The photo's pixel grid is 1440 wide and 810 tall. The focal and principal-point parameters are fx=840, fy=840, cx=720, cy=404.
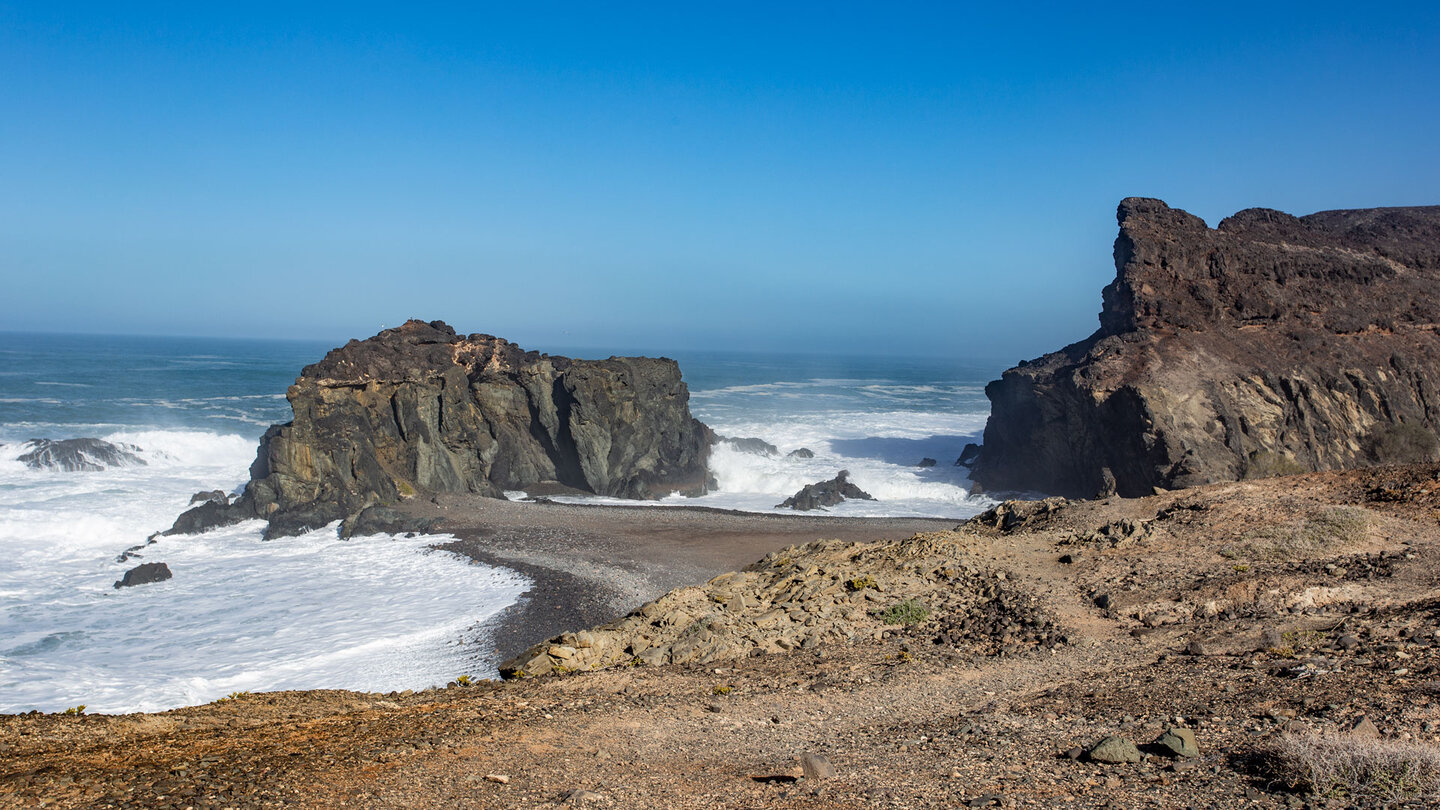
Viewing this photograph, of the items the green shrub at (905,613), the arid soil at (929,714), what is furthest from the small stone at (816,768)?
the green shrub at (905,613)

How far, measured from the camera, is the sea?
16641mm

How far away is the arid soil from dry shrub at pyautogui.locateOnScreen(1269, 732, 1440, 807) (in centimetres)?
10

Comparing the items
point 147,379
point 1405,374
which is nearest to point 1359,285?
point 1405,374

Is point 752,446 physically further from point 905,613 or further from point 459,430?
point 905,613

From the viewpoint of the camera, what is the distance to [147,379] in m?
74.6

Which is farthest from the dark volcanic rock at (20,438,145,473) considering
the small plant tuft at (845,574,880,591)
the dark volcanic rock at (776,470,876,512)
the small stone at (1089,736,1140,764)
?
the small stone at (1089,736,1140,764)

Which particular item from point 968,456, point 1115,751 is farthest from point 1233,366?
point 1115,751

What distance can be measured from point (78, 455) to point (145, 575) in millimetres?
20741

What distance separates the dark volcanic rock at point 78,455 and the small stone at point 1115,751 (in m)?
43.7

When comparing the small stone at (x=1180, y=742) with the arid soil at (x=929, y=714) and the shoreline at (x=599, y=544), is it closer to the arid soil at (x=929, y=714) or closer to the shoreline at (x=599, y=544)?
the arid soil at (x=929, y=714)

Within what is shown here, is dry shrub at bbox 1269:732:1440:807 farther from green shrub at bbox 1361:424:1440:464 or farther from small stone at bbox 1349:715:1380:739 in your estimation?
green shrub at bbox 1361:424:1440:464

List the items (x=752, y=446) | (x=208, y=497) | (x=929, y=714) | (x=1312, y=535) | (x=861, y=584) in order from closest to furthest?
(x=929, y=714)
(x=861, y=584)
(x=1312, y=535)
(x=208, y=497)
(x=752, y=446)

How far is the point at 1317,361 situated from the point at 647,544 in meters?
25.8

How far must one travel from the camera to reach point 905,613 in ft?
39.3
